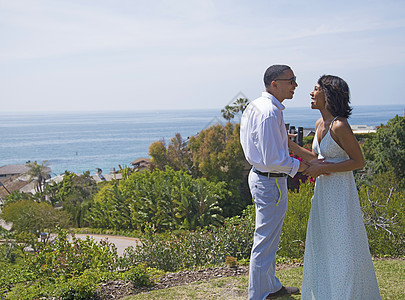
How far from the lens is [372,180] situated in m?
17.1

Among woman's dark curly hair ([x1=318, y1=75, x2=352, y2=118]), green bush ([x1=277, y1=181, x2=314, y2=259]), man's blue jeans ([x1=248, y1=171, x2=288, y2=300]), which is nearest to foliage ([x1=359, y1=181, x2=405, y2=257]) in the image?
green bush ([x1=277, y1=181, x2=314, y2=259])

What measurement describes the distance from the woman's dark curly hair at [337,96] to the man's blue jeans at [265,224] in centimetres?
75

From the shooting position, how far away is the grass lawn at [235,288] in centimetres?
425

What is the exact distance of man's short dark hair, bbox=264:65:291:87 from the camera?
11.6 feet

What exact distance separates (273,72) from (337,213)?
1.31 metres

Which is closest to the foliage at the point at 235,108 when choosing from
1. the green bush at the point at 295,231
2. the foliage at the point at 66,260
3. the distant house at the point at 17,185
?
the distant house at the point at 17,185

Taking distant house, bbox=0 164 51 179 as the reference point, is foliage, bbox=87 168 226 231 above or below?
above

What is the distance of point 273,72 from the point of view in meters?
3.57

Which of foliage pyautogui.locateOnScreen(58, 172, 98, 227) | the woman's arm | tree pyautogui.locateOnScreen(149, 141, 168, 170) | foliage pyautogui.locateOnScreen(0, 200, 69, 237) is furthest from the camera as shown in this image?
foliage pyautogui.locateOnScreen(58, 172, 98, 227)

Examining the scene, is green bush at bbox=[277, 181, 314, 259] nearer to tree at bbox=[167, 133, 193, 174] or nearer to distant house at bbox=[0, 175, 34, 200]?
tree at bbox=[167, 133, 193, 174]

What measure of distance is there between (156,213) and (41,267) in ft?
46.0

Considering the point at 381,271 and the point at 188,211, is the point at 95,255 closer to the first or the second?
the point at 381,271

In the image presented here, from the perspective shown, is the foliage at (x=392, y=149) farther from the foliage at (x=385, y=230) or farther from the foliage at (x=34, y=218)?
the foliage at (x=34, y=218)

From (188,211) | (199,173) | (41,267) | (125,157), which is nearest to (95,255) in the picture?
(41,267)
